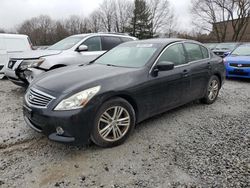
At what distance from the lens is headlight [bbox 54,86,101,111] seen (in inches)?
107

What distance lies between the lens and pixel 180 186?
93.3 inches

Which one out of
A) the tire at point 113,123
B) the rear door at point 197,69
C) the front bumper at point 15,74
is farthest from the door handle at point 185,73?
the front bumper at point 15,74

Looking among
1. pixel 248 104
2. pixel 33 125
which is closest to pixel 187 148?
pixel 33 125

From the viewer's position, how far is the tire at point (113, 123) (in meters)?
2.93

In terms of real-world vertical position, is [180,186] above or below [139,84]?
below

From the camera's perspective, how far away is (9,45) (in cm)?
844

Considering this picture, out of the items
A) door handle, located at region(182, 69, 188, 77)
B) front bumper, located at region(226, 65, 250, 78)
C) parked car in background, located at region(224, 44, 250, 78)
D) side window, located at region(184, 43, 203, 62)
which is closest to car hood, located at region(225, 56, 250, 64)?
parked car in background, located at region(224, 44, 250, 78)

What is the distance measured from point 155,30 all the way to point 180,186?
4527cm

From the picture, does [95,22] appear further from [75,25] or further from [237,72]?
[237,72]

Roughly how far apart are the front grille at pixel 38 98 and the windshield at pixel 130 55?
4.56ft

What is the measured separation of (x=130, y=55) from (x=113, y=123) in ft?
4.91

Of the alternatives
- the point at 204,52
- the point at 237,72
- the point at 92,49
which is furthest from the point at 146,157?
the point at 237,72

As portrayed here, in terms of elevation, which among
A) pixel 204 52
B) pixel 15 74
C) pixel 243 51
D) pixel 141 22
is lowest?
pixel 15 74

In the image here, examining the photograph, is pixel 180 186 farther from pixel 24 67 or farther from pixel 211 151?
pixel 24 67
